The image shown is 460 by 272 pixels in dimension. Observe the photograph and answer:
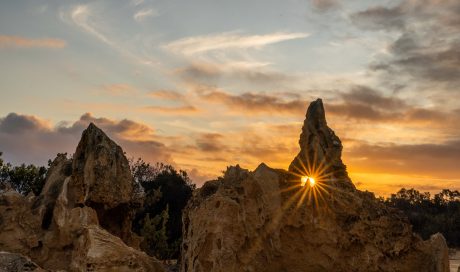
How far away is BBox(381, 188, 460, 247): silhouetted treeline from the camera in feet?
181

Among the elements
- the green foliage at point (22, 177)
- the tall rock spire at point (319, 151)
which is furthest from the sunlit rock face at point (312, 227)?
the green foliage at point (22, 177)

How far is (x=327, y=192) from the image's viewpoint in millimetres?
11172

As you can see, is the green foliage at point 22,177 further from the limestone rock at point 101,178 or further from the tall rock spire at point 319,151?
the tall rock spire at point 319,151

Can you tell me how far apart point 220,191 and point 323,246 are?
7.67 feet

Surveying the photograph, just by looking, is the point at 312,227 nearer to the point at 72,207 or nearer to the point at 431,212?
the point at 72,207

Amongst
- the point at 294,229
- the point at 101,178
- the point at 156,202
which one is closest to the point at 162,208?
the point at 156,202

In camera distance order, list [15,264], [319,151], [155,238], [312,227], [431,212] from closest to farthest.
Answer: [312,227] < [319,151] < [15,264] < [155,238] < [431,212]

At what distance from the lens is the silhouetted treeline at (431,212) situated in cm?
5519

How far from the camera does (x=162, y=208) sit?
43938 millimetres

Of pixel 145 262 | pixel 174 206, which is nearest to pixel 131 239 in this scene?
pixel 145 262

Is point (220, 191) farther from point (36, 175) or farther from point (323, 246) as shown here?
point (36, 175)

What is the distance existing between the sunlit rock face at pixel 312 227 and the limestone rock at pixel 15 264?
3.72 m

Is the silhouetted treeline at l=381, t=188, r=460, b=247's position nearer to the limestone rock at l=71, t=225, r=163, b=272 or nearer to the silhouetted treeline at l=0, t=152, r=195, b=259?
the silhouetted treeline at l=0, t=152, r=195, b=259

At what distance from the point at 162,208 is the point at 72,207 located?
2850 cm
